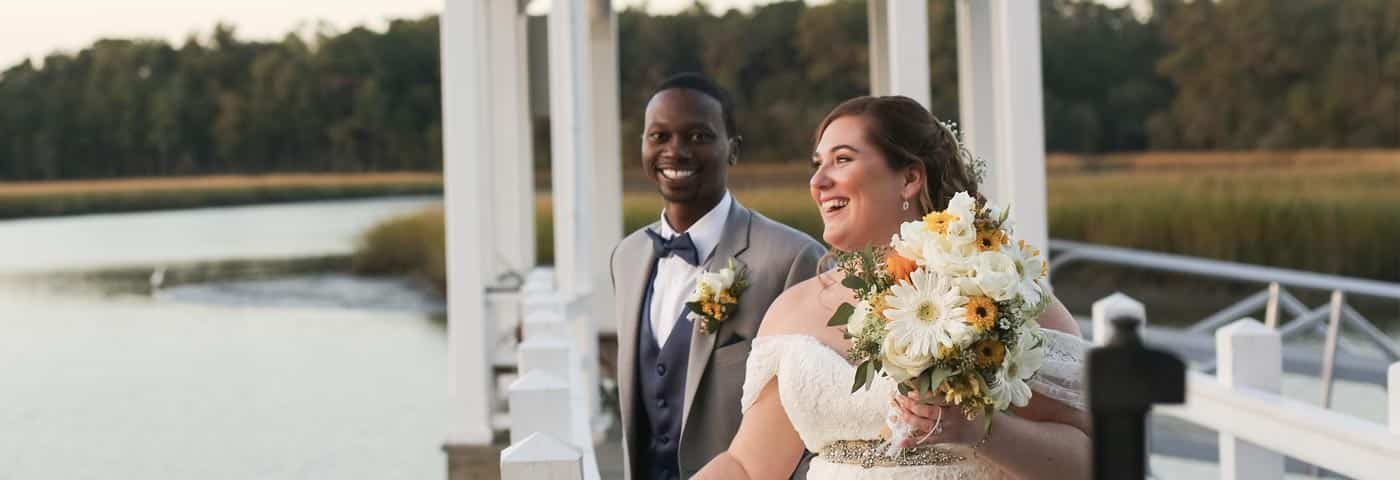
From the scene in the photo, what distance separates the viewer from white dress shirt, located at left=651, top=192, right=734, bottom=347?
13.9ft

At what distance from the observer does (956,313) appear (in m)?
2.78

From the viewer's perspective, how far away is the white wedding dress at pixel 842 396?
10.2 feet

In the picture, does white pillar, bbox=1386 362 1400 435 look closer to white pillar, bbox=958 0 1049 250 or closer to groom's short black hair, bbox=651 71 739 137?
groom's short black hair, bbox=651 71 739 137

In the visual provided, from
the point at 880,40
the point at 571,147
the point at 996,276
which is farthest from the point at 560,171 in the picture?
the point at 996,276

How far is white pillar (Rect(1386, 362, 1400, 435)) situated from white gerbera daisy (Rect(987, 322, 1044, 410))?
3.13 feet

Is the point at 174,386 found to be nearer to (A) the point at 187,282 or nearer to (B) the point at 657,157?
(A) the point at 187,282

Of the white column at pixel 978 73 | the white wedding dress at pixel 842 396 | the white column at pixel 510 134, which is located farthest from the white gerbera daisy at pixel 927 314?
the white column at pixel 510 134

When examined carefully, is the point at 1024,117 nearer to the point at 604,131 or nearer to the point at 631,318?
the point at 631,318

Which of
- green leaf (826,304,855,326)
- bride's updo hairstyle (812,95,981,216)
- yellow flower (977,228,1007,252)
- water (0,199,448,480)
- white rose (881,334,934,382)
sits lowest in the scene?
water (0,199,448,480)

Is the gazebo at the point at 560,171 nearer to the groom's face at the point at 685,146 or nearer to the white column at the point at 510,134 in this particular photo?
the white column at the point at 510,134

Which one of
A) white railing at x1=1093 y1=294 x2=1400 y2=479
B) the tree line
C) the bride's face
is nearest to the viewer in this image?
the bride's face

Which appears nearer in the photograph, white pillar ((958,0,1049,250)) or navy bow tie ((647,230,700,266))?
navy bow tie ((647,230,700,266))

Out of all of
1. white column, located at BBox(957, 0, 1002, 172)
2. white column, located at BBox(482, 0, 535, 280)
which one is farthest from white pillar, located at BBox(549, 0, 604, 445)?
white column, located at BBox(482, 0, 535, 280)

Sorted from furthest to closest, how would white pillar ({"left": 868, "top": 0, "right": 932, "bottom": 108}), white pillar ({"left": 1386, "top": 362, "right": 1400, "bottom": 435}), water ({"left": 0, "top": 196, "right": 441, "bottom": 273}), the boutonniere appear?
water ({"left": 0, "top": 196, "right": 441, "bottom": 273}) → white pillar ({"left": 868, "top": 0, "right": 932, "bottom": 108}) → the boutonniere → white pillar ({"left": 1386, "top": 362, "right": 1400, "bottom": 435})
